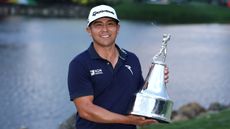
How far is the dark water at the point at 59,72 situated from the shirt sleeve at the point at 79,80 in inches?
366

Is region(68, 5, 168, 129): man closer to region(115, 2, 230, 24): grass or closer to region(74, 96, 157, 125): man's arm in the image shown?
region(74, 96, 157, 125): man's arm

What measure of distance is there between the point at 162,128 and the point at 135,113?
540cm

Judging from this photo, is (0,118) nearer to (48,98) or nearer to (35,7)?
(48,98)

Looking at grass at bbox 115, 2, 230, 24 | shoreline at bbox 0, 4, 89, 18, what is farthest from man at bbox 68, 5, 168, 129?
shoreline at bbox 0, 4, 89, 18

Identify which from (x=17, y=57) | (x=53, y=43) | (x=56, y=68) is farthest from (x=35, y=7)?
(x=56, y=68)

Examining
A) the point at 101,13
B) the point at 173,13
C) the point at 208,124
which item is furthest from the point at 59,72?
the point at 173,13

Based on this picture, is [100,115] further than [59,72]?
No

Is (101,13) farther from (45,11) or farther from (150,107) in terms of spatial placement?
(45,11)

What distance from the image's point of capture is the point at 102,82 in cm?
378

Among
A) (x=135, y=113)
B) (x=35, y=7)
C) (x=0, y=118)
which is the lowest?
(x=0, y=118)

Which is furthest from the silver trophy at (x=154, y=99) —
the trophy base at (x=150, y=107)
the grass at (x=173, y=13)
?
the grass at (x=173, y=13)

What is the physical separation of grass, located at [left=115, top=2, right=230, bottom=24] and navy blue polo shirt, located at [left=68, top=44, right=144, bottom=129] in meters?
52.8

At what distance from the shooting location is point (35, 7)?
68312mm

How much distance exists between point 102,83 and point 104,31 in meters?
0.30
